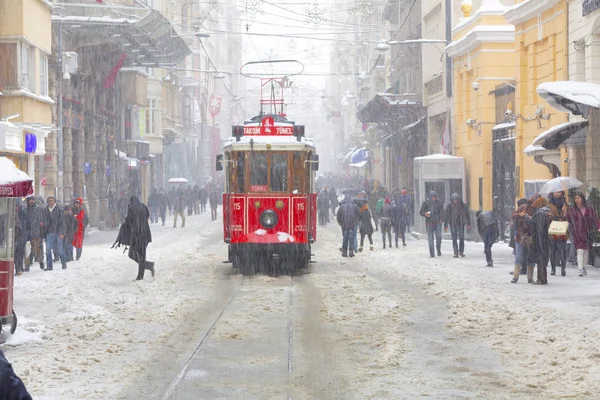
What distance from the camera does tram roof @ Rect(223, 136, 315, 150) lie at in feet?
70.0

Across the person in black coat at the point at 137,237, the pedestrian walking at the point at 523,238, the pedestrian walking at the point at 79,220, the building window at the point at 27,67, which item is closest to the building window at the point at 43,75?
the building window at the point at 27,67

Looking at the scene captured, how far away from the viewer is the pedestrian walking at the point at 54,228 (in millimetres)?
22828

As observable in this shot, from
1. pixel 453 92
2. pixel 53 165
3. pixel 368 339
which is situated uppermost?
pixel 453 92

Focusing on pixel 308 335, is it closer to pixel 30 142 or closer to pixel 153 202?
pixel 30 142

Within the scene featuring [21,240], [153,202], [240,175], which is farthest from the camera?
[153,202]

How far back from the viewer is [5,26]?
28.2m

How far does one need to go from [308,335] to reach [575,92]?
1013 cm

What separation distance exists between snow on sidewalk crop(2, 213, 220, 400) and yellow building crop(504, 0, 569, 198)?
9448mm

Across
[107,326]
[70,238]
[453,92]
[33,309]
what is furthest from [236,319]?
[453,92]

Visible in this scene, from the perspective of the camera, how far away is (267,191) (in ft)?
69.9

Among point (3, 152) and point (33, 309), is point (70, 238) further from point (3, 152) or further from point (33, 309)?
point (33, 309)

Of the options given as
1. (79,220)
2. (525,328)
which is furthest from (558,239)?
(79,220)

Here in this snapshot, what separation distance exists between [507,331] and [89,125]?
104ft

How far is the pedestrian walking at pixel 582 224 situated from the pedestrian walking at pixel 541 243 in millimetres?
1418
